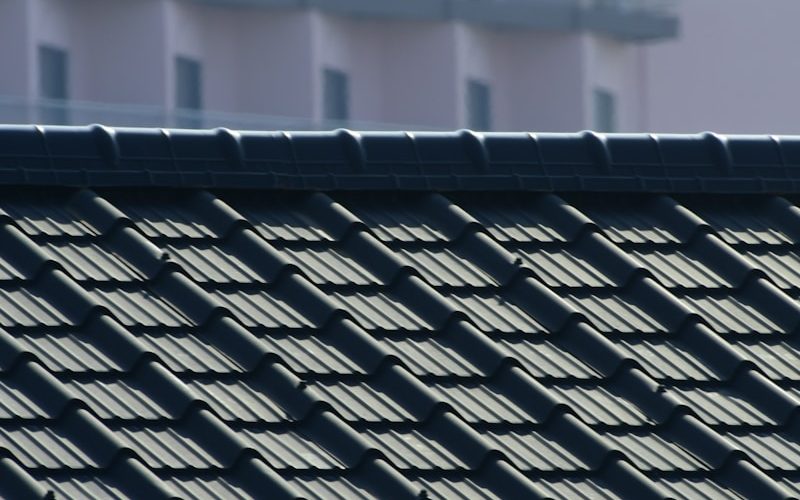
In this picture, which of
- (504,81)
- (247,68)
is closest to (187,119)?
(247,68)

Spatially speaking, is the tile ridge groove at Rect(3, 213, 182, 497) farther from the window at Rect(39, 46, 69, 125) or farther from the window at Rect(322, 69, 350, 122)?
the window at Rect(322, 69, 350, 122)

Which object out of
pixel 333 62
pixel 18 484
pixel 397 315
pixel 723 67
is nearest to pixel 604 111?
pixel 723 67

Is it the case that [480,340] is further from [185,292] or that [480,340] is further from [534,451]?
[185,292]

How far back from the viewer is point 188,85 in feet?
171

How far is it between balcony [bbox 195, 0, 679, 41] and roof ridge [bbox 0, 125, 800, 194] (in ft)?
149

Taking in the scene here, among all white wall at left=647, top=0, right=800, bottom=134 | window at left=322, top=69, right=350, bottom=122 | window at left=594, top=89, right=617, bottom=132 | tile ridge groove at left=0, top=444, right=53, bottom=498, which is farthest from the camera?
white wall at left=647, top=0, right=800, bottom=134

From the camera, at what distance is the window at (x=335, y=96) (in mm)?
54969

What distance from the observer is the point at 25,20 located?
46781 millimetres

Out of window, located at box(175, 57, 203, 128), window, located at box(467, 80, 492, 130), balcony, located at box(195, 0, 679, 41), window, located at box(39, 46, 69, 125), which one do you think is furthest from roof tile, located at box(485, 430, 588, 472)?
window, located at box(467, 80, 492, 130)

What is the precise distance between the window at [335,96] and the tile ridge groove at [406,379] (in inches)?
1873

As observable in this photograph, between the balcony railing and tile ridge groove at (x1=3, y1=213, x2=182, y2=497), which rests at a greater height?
tile ridge groove at (x1=3, y1=213, x2=182, y2=497)

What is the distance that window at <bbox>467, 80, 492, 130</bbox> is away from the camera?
5831 cm

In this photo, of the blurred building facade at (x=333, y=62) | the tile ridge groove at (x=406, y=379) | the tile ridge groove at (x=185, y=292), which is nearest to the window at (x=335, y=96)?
the blurred building facade at (x=333, y=62)

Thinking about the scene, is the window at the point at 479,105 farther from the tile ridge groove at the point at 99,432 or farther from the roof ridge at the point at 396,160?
the tile ridge groove at the point at 99,432
